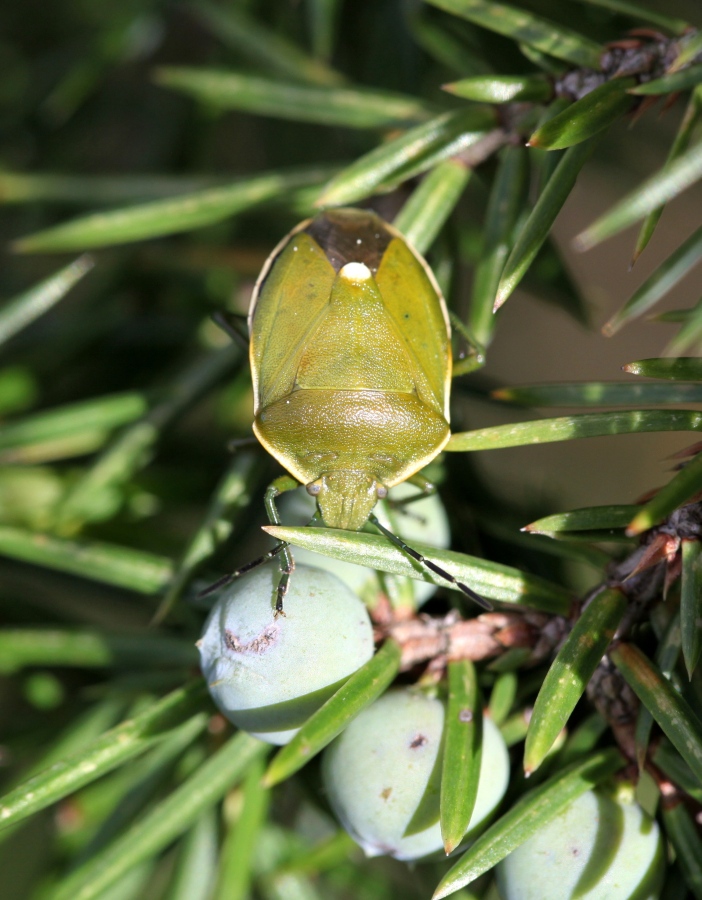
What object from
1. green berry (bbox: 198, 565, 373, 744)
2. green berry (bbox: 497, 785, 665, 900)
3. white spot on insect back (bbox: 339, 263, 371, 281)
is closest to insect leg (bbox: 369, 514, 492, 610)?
green berry (bbox: 198, 565, 373, 744)

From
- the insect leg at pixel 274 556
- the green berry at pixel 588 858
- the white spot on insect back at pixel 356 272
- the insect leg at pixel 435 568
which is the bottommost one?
the green berry at pixel 588 858

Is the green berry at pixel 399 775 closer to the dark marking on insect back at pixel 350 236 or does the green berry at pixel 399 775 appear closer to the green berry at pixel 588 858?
the green berry at pixel 588 858

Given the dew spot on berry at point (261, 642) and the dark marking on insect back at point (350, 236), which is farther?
the dark marking on insect back at point (350, 236)

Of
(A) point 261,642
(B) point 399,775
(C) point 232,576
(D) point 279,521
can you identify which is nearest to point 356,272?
(D) point 279,521

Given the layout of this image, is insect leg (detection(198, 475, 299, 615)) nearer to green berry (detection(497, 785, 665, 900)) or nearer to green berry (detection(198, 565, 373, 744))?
green berry (detection(198, 565, 373, 744))

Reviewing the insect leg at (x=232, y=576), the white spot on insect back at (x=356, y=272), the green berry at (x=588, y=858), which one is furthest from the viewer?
the white spot on insect back at (x=356, y=272)

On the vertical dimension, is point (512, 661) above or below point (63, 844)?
above

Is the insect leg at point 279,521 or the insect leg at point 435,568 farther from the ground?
the insect leg at point 435,568

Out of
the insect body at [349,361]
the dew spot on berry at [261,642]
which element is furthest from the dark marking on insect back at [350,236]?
the dew spot on berry at [261,642]

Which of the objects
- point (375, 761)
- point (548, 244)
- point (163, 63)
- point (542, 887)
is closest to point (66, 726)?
point (375, 761)

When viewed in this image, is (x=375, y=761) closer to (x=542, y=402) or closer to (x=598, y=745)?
(x=598, y=745)
